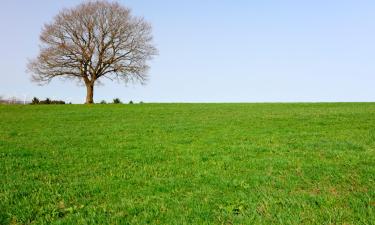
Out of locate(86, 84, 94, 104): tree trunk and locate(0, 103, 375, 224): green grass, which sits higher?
locate(86, 84, 94, 104): tree trunk

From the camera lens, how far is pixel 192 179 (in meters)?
10.6

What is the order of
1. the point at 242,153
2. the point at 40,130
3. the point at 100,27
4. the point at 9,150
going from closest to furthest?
the point at 242,153 → the point at 9,150 → the point at 40,130 → the point at 100,27

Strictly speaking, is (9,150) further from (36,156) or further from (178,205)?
(178,205)

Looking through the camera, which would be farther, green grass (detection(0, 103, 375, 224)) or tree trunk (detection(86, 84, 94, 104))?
tree trunk (detection(86, 84, 94, 104))

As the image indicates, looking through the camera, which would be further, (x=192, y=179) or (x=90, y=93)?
(x=90, y=93)

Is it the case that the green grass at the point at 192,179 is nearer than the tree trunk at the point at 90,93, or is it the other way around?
the green grass at the point at 192,179

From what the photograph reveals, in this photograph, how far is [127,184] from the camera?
10.3 m

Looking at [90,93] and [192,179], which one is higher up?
[90,93]

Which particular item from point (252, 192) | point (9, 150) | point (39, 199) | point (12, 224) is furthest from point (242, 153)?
point (9, 150)

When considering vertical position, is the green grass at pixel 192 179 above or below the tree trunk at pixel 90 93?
below

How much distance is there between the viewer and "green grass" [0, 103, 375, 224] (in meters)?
7.94

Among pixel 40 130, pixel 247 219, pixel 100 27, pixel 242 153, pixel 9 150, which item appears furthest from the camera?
pixel 100 27

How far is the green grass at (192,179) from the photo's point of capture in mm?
7941

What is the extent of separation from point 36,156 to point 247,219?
32.2ft
